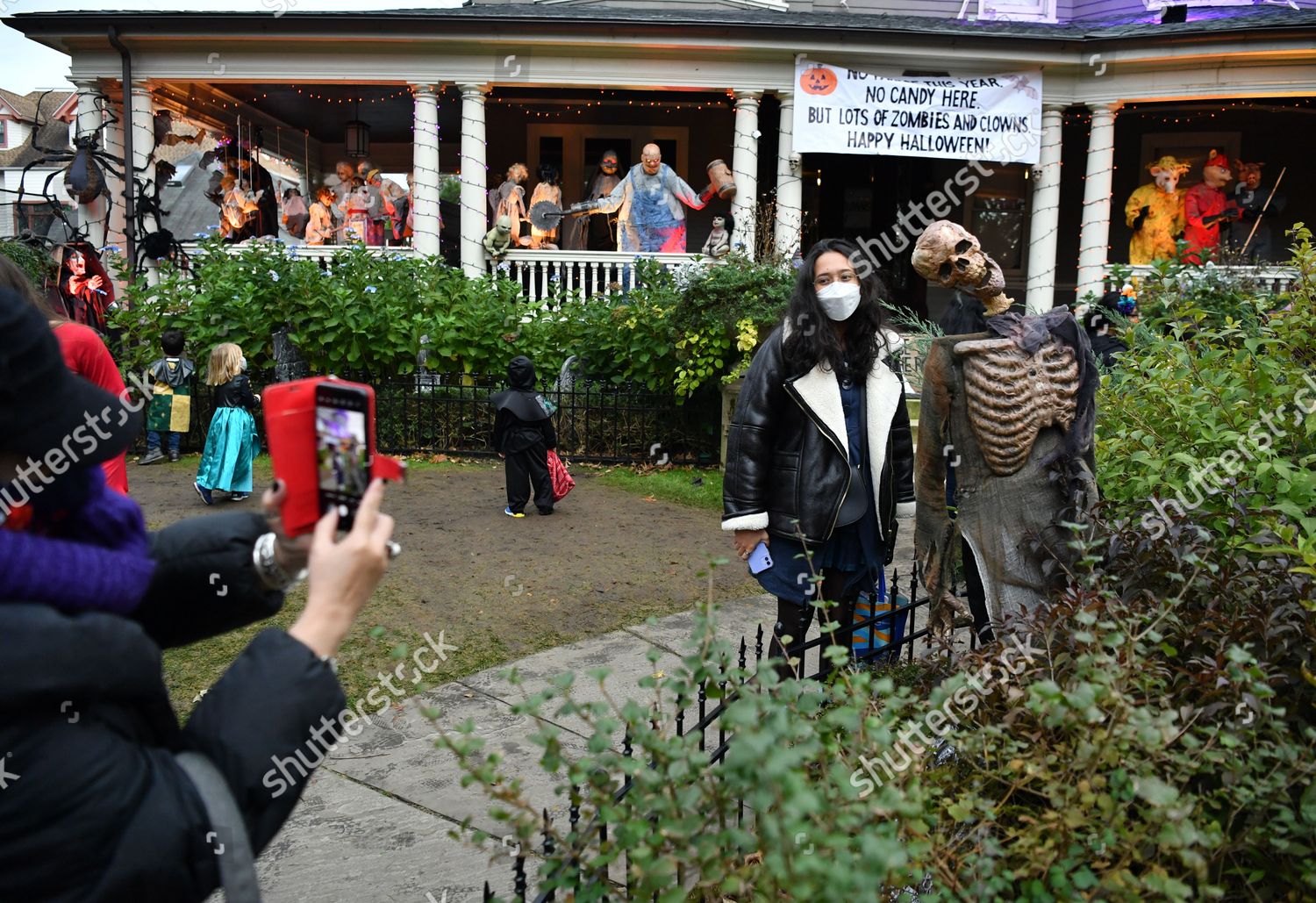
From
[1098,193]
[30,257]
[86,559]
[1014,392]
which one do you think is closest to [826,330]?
[1014,392]

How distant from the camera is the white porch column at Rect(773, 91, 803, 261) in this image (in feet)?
44.0

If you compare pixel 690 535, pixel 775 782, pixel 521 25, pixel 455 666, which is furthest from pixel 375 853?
pixel 521 25

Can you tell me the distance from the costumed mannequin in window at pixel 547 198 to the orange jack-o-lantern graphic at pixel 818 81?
3.81m

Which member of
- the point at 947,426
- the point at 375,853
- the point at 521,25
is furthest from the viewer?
the point at 521,25

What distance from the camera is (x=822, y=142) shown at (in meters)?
13.6

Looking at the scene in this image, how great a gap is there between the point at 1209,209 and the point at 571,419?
985 cm

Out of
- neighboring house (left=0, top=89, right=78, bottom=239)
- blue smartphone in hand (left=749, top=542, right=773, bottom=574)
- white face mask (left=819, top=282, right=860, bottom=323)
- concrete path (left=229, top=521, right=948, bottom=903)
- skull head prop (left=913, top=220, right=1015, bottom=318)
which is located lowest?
concrete path (left=229, top=521, right=948, bottom=903)

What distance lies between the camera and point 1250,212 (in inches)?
573

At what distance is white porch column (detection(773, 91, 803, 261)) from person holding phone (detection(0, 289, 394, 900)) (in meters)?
12.3

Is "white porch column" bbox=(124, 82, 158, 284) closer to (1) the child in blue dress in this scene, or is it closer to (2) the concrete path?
(1) the child in blue dress

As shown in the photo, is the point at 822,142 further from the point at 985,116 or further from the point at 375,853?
the point at 375,853

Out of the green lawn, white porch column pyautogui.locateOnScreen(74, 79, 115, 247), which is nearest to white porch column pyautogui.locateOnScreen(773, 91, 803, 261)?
Result: the green lawn

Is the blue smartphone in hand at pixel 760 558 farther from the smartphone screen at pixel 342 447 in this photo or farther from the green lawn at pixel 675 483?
the green lawn at pixel 675 483

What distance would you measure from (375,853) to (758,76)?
12226 millimetres
